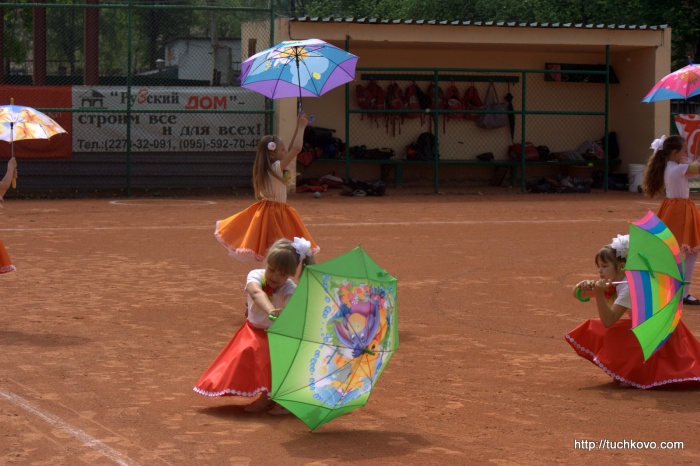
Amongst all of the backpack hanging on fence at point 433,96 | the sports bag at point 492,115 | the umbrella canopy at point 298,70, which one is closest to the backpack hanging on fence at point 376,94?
the backpack hanging on fence at point 433,96

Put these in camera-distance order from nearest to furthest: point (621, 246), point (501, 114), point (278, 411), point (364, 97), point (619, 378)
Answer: point (278, 411) < point (621, 246) < point (619, 378) < point (364, 97) < point (501, 114)

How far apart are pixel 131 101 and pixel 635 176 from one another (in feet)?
36.0

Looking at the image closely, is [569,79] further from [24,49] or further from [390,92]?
[24,49]

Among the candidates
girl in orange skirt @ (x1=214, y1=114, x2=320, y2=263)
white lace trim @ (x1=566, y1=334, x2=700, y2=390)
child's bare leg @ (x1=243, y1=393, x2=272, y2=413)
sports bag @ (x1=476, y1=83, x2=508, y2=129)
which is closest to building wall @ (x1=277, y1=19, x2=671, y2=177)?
sports bag @ (x1=476, y1=83, x2=508, y2=129)

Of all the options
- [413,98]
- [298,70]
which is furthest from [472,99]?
[298,70]

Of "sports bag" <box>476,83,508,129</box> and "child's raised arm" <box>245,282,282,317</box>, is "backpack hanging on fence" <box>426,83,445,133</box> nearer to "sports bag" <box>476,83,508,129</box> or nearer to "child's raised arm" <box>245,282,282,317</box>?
"sports bag" <box>476,83,508,129</box>

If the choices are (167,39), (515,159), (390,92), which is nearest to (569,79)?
(515,159)

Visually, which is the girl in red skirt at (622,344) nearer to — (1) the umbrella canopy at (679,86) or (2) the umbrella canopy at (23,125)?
(1) the umbrella canopy at (679,86)

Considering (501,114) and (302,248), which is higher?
(501,114)

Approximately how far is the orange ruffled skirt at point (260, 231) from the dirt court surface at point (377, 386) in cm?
64

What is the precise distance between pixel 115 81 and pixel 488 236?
961cm

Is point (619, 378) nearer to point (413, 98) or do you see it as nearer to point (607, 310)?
point (607, 310)

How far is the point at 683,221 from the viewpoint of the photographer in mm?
9547

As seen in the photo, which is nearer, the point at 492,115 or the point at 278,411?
the point at 278,411
